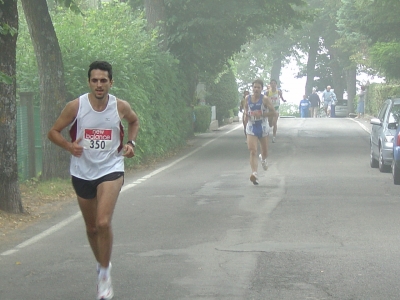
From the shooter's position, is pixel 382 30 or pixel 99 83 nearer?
pixel 99 83

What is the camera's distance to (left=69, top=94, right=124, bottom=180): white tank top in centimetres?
728

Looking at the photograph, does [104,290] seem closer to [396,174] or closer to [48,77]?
[396,174]

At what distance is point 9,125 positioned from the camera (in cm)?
1260

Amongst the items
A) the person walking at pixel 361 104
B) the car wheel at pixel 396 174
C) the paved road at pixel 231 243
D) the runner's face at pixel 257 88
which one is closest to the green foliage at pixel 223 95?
the person walking at pixel 361 104

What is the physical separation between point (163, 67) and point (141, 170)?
5.52 metres

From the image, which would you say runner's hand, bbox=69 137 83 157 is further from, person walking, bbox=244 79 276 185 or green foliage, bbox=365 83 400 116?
green foliage, bbox=365 83 400 116

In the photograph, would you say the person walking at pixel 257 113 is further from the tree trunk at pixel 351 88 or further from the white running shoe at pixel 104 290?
the tree trunk at pixel 351 88

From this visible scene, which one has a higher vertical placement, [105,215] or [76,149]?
[76,149]

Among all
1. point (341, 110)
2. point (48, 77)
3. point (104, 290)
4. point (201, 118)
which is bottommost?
point (341, 110)

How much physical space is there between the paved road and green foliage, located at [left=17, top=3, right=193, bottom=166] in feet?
7.91

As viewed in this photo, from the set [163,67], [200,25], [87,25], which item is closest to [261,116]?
[87,25]

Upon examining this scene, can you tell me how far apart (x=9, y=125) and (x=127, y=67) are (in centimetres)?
805

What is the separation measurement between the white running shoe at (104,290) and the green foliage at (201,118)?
27.8m

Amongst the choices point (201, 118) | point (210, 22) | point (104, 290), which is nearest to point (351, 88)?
point (201, 118)
